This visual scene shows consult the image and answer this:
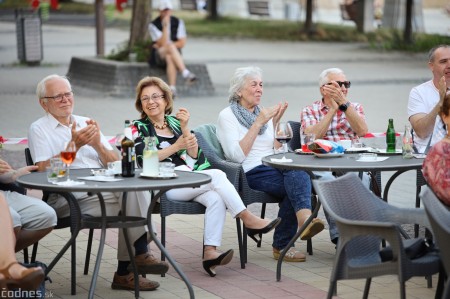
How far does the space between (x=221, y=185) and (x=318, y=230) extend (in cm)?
79

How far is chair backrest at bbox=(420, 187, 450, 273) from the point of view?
5.69 m

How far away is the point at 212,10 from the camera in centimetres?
4228

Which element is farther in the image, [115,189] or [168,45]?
[168,45]

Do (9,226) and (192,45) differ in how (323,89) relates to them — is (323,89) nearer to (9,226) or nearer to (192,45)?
(9,226)

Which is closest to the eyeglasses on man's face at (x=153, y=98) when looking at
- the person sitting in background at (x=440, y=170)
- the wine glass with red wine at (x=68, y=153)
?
the wine glass with red wine at (x=68, y=153)

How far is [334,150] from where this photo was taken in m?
8.17

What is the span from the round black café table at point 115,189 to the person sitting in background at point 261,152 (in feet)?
3.53

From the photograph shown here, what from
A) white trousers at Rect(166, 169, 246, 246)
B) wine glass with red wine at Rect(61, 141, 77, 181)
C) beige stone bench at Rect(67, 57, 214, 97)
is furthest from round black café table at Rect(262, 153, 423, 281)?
beige stone bench at Rect(67, 57, 214, 97)

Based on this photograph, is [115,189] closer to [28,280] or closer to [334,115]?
[28,280]

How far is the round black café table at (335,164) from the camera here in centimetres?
750

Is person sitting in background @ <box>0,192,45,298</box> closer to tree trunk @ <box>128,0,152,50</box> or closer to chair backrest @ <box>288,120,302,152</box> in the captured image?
chair backrest @ <box>288,120,302,152</box>

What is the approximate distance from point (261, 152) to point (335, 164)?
1149 millimetres

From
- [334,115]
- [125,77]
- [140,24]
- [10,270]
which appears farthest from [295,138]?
[140,24]

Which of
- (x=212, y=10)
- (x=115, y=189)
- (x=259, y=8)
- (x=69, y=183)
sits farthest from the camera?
(x=259, y=8)
